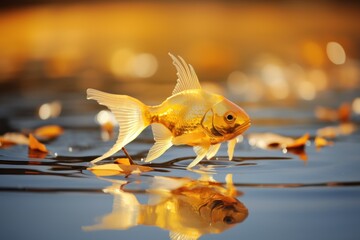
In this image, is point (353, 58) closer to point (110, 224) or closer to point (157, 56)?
point (157, 56)

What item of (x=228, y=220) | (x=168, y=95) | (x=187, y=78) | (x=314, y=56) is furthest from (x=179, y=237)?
(x=314, y=56)

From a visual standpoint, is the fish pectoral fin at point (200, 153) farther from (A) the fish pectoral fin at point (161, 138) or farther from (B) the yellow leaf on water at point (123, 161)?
(B) the yellow leaf on water at point (123, 161)

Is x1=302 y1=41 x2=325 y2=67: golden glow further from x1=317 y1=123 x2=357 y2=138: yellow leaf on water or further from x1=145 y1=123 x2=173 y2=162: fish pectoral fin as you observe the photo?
x1=145 y1=123 x2=173 y2=162: fish pectoral fin

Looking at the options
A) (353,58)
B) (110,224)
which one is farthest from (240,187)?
(353,58)

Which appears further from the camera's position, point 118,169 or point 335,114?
point 335,114

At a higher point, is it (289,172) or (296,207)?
(289,172)

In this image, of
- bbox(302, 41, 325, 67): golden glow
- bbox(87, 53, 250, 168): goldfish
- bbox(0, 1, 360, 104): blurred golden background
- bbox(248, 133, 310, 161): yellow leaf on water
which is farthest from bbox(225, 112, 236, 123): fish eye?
bbox(302, 41, 325, 67): golden glow

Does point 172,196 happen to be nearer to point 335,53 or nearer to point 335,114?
point 335,114
